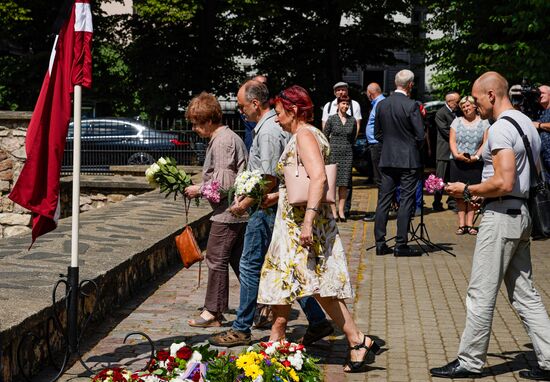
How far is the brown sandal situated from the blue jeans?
0.04 meters

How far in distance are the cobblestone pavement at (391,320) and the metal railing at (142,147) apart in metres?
7.86

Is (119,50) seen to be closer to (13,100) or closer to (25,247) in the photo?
(13,100)

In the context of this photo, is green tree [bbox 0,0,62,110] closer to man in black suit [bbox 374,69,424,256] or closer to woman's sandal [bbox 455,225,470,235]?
woman's sandal [bbox 455,225,470,235]

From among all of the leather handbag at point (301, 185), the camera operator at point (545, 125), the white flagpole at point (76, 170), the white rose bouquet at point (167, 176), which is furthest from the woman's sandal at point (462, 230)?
the white flagpole at point (76, 170)

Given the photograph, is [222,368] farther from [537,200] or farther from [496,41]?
[496,41]

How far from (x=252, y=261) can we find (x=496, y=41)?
2207cm

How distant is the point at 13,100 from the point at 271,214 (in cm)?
3360

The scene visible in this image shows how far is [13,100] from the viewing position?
3903 cm

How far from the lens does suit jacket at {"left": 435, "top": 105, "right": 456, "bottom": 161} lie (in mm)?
15945

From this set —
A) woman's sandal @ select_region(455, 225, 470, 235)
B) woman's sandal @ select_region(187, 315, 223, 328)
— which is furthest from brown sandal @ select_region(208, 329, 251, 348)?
woman's sandal @ select_region(455, 225, 470, 235)

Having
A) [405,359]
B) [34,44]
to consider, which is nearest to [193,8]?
[34,44]

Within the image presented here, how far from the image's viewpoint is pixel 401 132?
11.9 m

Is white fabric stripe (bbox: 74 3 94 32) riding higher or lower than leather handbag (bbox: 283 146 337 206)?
higher

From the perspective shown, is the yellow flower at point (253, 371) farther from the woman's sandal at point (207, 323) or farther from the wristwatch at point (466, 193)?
the woman's sandal at point (207, 323)
